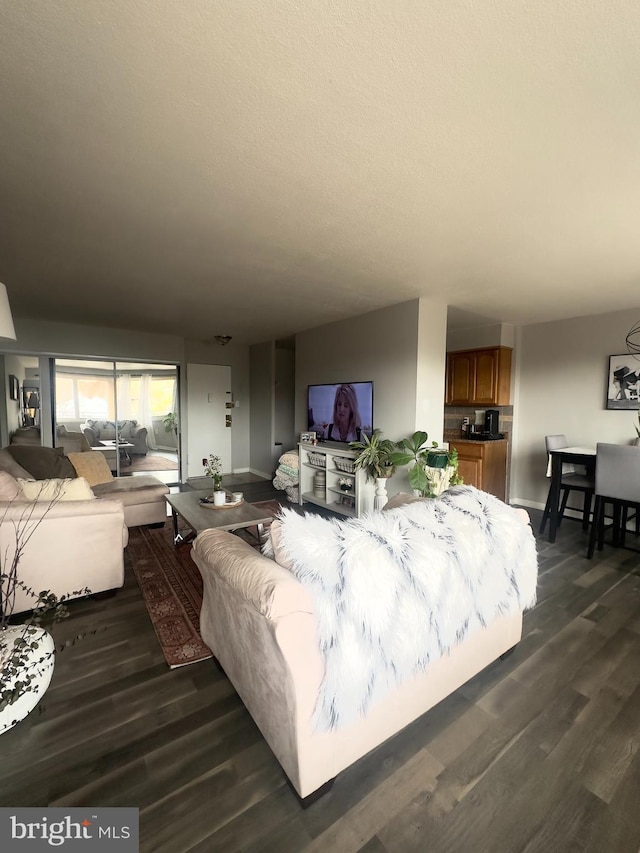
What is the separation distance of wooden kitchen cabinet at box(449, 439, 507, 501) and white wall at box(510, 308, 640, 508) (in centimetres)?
33

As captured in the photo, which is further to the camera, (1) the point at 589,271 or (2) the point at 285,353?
(2) the point at 285,353

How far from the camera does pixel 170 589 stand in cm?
264

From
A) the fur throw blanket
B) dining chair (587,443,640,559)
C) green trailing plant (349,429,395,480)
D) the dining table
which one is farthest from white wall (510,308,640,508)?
the fur throw blanket

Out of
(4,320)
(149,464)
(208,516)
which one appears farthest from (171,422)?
(4,320)

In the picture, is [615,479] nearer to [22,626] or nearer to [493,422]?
[493,422]

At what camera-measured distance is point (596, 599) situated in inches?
102

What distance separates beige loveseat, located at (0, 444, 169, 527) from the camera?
11.2ft

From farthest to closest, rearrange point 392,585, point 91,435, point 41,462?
1. point 91,435
2. point 41,462
3. point 392,585

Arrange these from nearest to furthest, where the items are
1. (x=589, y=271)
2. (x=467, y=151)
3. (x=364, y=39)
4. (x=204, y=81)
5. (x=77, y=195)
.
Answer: (x=364, y=39) → (x=204, y=81) → (x=467, y=151) → (x=77, y=195) → (x=589, y=271)

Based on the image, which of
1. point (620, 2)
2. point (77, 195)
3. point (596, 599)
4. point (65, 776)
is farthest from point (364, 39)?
point (596, 599)

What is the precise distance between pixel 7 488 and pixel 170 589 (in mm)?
1247

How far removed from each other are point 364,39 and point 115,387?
18.6ft

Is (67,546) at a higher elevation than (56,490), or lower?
lower

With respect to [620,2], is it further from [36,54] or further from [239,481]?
[239,481]
